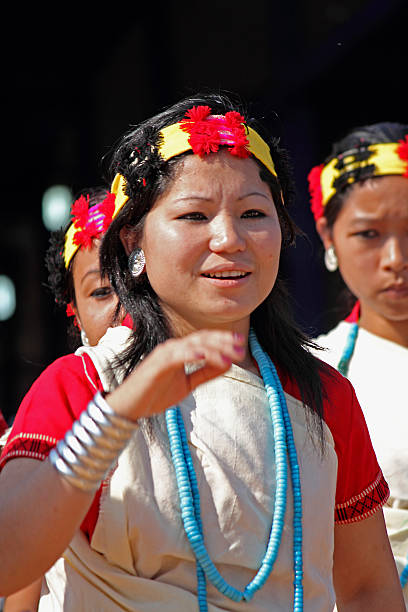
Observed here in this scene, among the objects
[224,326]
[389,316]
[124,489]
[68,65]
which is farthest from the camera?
[68,65]

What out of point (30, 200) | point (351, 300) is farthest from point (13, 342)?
point (351, 300)

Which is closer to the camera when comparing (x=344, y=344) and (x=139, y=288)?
(x=139, y=288)

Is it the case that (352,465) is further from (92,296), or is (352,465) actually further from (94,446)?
(92,296)

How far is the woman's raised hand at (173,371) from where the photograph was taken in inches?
54.7

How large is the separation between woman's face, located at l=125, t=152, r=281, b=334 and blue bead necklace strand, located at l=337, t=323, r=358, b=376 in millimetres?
1221

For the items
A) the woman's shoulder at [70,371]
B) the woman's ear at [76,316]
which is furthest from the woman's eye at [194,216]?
the woman's ear at [76,316]

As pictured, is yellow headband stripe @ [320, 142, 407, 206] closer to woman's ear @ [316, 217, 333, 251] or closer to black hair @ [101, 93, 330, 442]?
woman's ear @ [316, 217, 333, 251]

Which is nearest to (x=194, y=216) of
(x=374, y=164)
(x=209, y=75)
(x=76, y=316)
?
(x=76, y=316)

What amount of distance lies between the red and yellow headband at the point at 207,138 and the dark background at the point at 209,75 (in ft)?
6.55

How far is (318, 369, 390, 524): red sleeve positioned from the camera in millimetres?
2025

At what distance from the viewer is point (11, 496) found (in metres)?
1.55

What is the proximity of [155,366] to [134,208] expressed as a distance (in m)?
0.62

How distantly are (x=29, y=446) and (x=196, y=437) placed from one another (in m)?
0.36

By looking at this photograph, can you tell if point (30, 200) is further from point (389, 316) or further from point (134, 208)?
point (134, 208)
